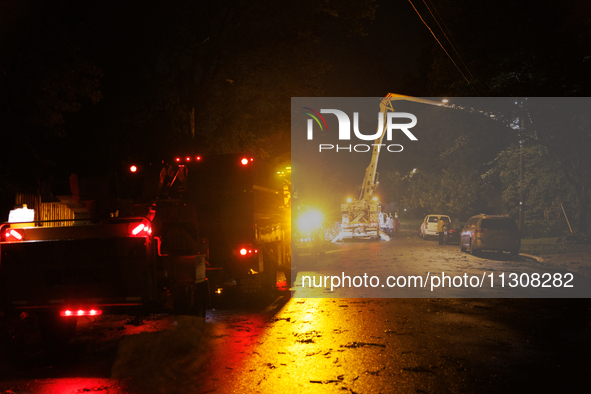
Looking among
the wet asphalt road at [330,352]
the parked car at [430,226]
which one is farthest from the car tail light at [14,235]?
the parked car at [430,226]

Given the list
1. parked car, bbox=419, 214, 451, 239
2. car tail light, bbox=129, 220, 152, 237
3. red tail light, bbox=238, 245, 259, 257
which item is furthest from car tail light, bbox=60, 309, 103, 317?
parked car, bbox=419, 214, 451, 239

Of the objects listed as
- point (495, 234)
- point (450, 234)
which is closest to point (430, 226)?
point (450, 234)

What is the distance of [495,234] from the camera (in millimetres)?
21000

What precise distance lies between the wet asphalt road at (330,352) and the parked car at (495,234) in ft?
30.1

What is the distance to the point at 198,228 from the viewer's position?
35.8 ft

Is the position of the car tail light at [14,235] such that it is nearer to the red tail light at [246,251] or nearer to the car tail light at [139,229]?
the car tail light at [139,229]

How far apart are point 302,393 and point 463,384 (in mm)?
1794

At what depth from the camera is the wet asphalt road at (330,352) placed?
5875 millimetres

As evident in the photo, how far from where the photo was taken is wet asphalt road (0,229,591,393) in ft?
19.3

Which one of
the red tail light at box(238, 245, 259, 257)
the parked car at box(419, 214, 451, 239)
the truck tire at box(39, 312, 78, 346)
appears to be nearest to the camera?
the truck tire at box(39, 312, 78, 346)

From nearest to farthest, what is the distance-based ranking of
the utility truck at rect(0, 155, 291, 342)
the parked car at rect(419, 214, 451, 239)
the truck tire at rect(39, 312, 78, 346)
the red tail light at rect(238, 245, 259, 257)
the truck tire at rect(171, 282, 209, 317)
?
the utility truck at rect(0, 155, 291, 342)
the truck tire at rect(39, 312, 78, 346)
the truck tire at rect(171, 282, 209, 317)
the red tail light at rect(238, 245, 259, 257)
the parked car at rect(419, 214, 451, 239)

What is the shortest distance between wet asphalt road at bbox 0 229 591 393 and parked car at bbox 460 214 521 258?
9.17m

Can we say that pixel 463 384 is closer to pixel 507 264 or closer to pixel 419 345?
pixel 419 345

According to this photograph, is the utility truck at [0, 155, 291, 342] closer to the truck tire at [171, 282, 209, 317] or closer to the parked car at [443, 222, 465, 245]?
the truck tire at [171, 282, 209, 317]
